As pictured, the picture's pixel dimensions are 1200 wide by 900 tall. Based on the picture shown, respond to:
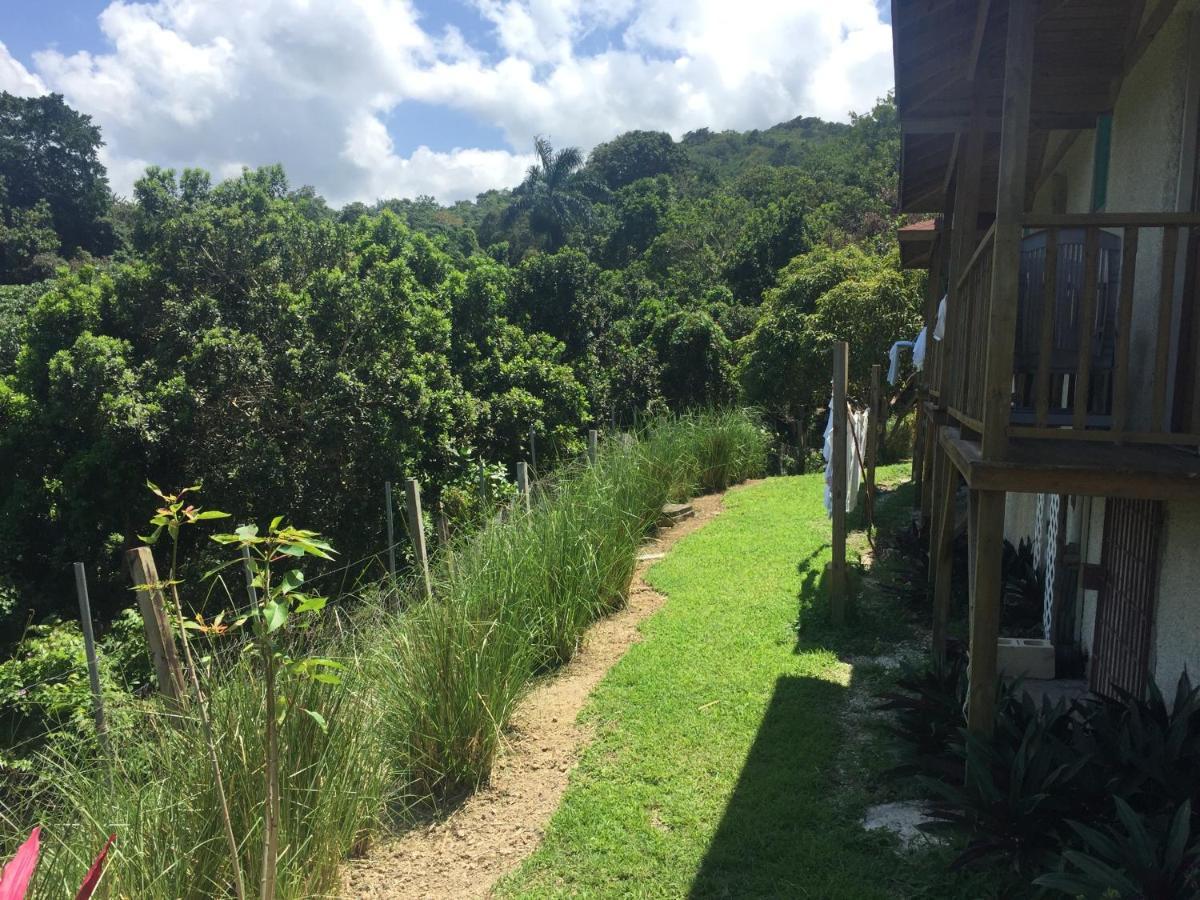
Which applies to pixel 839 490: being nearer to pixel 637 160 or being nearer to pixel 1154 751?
pixel 1154 751

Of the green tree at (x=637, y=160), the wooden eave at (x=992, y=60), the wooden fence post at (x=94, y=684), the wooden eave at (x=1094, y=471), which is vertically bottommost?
the wooden fence post at (x=94, y=684)

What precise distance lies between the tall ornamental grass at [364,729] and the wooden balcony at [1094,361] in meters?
2.74

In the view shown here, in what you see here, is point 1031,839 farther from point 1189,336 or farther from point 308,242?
point 308,242

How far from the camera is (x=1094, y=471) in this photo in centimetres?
276

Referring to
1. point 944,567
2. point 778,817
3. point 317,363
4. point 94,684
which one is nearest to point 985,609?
point 778,817

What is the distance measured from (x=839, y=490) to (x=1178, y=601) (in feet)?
9.90

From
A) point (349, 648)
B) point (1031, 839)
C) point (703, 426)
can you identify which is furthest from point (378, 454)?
point (1031, 839)

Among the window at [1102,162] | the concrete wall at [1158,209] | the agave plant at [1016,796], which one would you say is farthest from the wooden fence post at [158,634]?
the window at [1102,162]

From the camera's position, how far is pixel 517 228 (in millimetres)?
35719

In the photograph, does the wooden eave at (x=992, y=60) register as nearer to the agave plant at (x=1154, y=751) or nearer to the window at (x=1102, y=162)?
the window at (x=1102, y=162)

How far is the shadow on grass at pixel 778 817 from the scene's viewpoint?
329cm

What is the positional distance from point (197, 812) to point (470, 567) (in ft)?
7.96

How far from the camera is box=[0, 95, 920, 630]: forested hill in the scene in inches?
444

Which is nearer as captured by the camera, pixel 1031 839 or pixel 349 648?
pixel 1031 839
